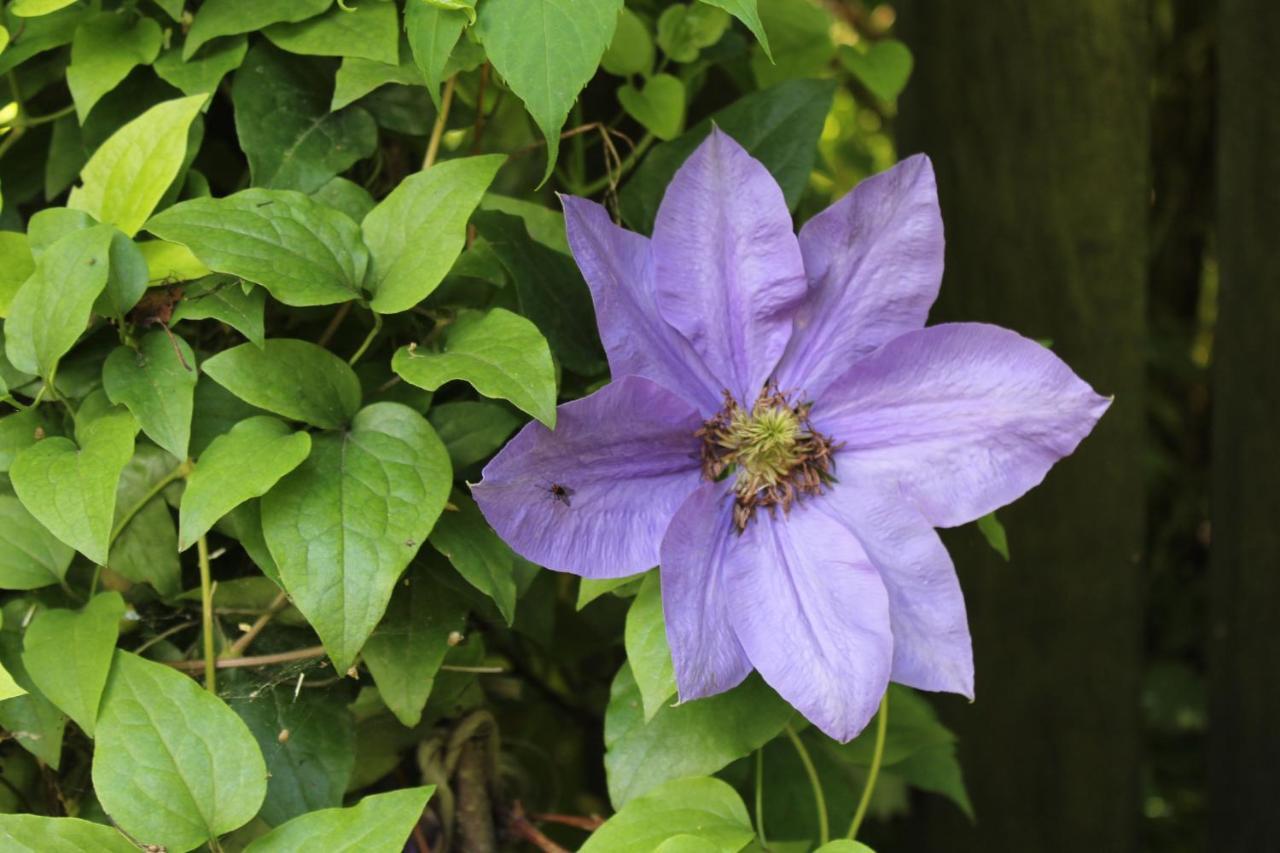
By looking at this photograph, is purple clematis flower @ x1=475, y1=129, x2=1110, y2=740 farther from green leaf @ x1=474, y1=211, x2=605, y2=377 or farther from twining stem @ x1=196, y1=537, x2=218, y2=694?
twining stem @ x1=196, y1=537, x2=218, y2=694

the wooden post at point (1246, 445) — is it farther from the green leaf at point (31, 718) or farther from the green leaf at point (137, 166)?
the green leaf at point (31, 718)

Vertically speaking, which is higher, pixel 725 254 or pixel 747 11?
pixel 747 11

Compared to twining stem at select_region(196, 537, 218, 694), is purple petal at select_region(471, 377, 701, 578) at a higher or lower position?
higher

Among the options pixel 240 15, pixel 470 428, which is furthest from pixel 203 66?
pixel 470 428

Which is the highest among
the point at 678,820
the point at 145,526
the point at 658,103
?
the point at 658,103

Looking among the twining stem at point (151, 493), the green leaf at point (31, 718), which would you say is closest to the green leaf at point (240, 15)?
the twining stem at point (151, 493)

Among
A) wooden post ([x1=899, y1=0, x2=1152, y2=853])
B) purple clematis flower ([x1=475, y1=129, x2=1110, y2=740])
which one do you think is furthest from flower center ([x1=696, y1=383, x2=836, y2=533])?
wooden post ([x1=899, y1=0, x2=1152, y2=853])

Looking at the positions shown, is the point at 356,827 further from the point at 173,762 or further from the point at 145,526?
the point at 145,526
